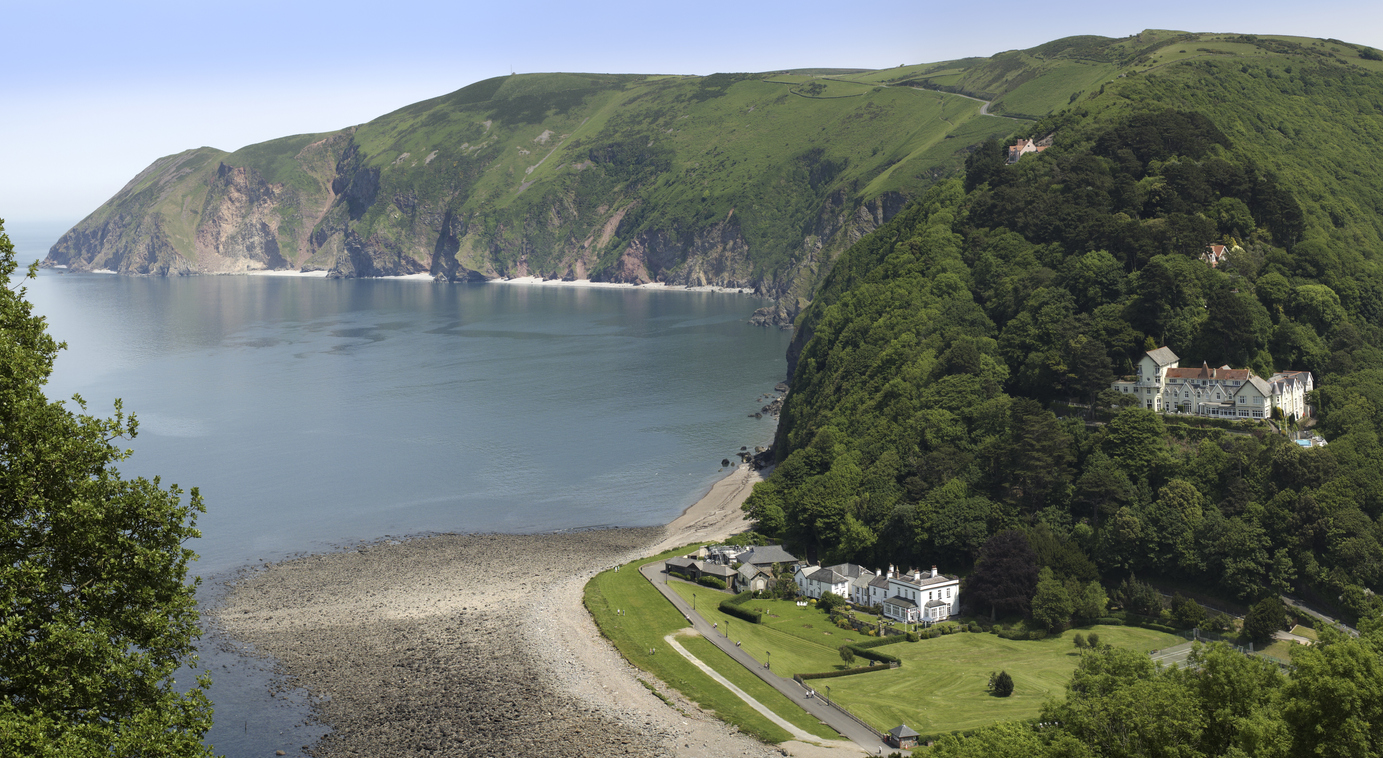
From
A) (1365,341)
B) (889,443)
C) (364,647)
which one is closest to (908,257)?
(889,443)

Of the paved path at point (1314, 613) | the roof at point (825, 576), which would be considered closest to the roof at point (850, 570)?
the roof at point (825, 576)

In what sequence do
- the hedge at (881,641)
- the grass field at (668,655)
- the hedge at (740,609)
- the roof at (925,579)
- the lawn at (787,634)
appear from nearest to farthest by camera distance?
1. the grass field at (668,655)
2. the lawn at (787,634)
3. the hedge at (881,641)
4. the roof at (925,579)
5. the hedge at (740,609)

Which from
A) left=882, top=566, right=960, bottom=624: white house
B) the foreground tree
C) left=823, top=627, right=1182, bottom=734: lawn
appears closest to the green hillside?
left=882, top=566, right=960, bottom=624: white house

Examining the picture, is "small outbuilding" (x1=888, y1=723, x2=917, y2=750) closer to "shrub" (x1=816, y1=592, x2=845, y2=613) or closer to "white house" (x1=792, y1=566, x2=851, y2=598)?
"shrub" (x1=816, y1=592, x2=845, y2=613)

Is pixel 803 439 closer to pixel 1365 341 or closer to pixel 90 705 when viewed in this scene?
pixel 1365 341

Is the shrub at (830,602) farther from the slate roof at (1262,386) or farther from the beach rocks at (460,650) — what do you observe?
the slate roof at (1262,386)

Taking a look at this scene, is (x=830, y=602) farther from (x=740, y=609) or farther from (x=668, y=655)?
(x=668, y=655)
